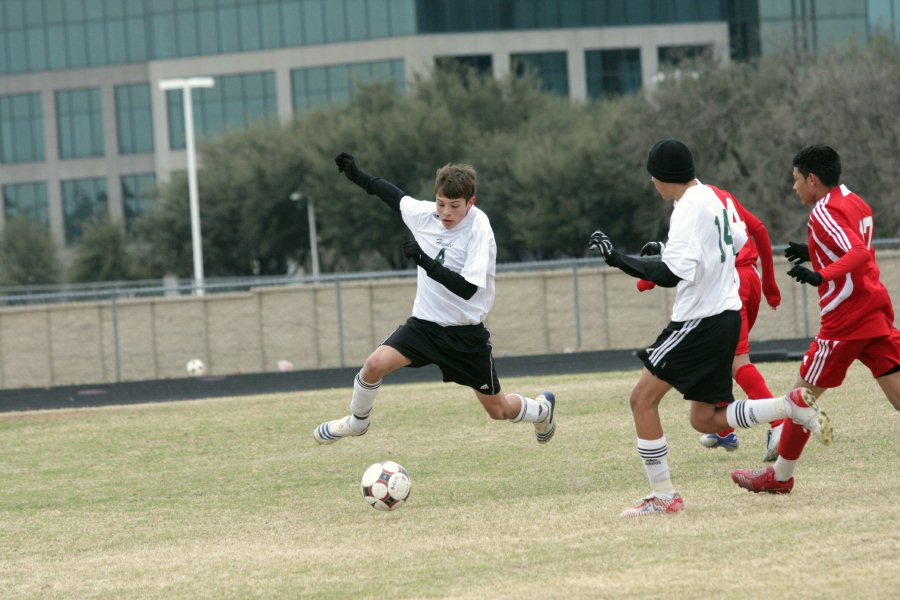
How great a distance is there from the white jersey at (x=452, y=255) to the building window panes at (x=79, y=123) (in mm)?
74070

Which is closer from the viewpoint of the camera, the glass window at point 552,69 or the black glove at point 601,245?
the black glove at point 601,245

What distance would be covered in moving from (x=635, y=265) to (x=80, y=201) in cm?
7678

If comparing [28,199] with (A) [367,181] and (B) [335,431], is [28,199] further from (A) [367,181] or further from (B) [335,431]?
(B) [335,431]

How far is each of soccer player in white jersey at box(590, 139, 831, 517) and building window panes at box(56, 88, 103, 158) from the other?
249 feet

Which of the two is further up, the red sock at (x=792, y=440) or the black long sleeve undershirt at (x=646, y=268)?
the black long sleeve undershirt at (x=646, y=268)

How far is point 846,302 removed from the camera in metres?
7.94

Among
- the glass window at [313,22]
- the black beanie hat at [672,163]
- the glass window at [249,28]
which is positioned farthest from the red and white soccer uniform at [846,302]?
the glass window at [249,28]

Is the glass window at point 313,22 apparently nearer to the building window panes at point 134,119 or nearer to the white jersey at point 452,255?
the building window panes at point 134,119

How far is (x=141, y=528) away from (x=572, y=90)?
61720mm

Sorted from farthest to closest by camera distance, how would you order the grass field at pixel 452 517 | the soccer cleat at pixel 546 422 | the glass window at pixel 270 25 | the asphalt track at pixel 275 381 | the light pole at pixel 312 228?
the glass window at pixel 270 25 → the light pole at pixel 312 228 → the asphalt track at pixel 275 381 → the soccer cleat at pixel 546 422 → the grass field at pixel 452 517

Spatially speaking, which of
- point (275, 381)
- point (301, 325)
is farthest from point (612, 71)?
point (275, 381)

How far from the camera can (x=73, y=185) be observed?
80312mm

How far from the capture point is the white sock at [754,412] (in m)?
7.47

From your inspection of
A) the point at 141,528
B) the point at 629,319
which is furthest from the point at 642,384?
the point at 629,319
